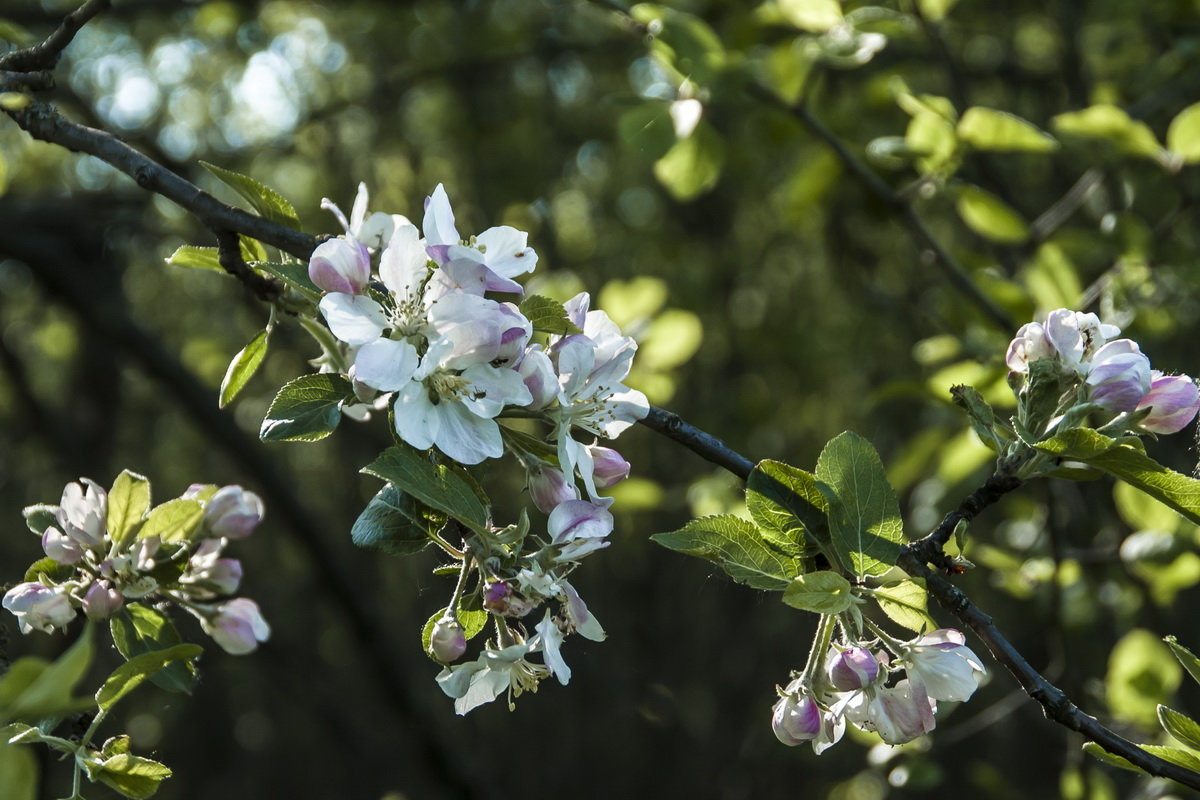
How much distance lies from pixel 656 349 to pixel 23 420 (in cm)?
314

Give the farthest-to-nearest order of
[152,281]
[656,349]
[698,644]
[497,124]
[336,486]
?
[336,486]
[152,281]
[698,644]
[497,124]
[656,349]

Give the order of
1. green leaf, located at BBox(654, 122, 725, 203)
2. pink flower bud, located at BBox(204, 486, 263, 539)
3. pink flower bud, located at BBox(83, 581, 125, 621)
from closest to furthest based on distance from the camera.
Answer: pink flower bud, located at BBox(83, 581, 125, 621) < pink flower bud, located at BBox(204, 486, 263, 539) < green leaf, located at BBox(654, 122, 725, 203)

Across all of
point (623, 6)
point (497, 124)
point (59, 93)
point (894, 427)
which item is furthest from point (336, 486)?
point (623, 6)

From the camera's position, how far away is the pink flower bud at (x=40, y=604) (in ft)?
4.16

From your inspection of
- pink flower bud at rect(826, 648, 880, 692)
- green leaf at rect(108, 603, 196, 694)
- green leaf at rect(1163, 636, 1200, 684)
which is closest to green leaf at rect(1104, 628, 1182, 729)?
green leaf at rect(1163, 636, 1200, 684)

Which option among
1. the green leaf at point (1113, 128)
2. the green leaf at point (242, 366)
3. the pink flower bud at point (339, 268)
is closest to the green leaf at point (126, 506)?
the green leaf at point (242, 366)

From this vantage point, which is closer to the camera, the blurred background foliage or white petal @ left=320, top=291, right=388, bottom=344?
white petal @ left=320, top=291, right=388, bottom=344

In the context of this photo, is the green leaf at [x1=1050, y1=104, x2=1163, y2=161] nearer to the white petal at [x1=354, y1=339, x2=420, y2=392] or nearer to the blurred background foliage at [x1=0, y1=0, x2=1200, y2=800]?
the blurred background foliage at [x1=0, y1=0, x2=1200, y2=800]

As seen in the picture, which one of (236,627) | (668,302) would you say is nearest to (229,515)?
(236,627)

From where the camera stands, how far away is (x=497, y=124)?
5137mm

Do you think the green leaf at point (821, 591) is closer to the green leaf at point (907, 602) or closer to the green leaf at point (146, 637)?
the green leaf at point (907, 602)

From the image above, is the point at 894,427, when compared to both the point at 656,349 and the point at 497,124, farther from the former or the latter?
the point at 656,349

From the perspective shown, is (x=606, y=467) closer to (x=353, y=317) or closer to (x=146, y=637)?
(x=353, y=317)

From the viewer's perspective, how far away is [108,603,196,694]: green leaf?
4.29 feet
